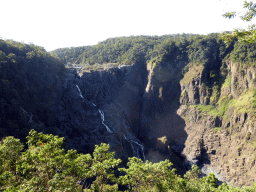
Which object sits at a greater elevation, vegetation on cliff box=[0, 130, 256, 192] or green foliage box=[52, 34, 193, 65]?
green foliage box=[52, 34, 193, 65]

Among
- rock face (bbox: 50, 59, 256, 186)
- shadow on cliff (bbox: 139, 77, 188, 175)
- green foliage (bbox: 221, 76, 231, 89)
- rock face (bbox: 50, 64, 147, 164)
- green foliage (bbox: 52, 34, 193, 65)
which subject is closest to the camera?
rock face (bbox: 50, 59, 256, 186)

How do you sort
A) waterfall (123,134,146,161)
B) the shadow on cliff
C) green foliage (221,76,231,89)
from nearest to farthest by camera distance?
waterfall (123,134,146,161) < green foliage (221,76,231,89) < the shadow on cliff

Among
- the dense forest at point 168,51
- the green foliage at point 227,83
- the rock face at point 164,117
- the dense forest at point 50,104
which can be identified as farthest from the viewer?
the dense forest at point 168,51

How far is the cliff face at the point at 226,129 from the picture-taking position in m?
35.2

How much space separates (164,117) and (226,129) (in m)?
18.7

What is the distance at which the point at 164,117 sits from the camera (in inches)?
2108

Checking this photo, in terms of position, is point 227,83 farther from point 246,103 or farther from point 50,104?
point 50,104

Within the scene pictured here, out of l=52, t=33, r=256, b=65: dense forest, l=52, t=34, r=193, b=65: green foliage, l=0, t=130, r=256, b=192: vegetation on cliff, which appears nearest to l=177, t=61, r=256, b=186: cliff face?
l=52, t=33, r=256, b=65: dense forest

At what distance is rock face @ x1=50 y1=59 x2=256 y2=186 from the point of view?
38.2m

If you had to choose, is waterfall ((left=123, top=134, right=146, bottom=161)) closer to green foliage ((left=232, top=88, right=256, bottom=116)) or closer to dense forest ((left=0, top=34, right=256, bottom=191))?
dense forest ((left=0, top=34, right=256, bottom=191))

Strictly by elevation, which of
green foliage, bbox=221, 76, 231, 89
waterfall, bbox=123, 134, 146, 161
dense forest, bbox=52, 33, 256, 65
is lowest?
waterfall, bbox=123, 134, 146, 161

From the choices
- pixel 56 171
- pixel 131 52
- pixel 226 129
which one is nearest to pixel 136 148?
pixel 226 129

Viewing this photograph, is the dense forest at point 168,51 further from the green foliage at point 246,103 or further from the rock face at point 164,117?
the green foliage at point 246,103

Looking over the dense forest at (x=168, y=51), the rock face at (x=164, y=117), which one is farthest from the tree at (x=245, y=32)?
the dense forest at (x=168, y=51)
